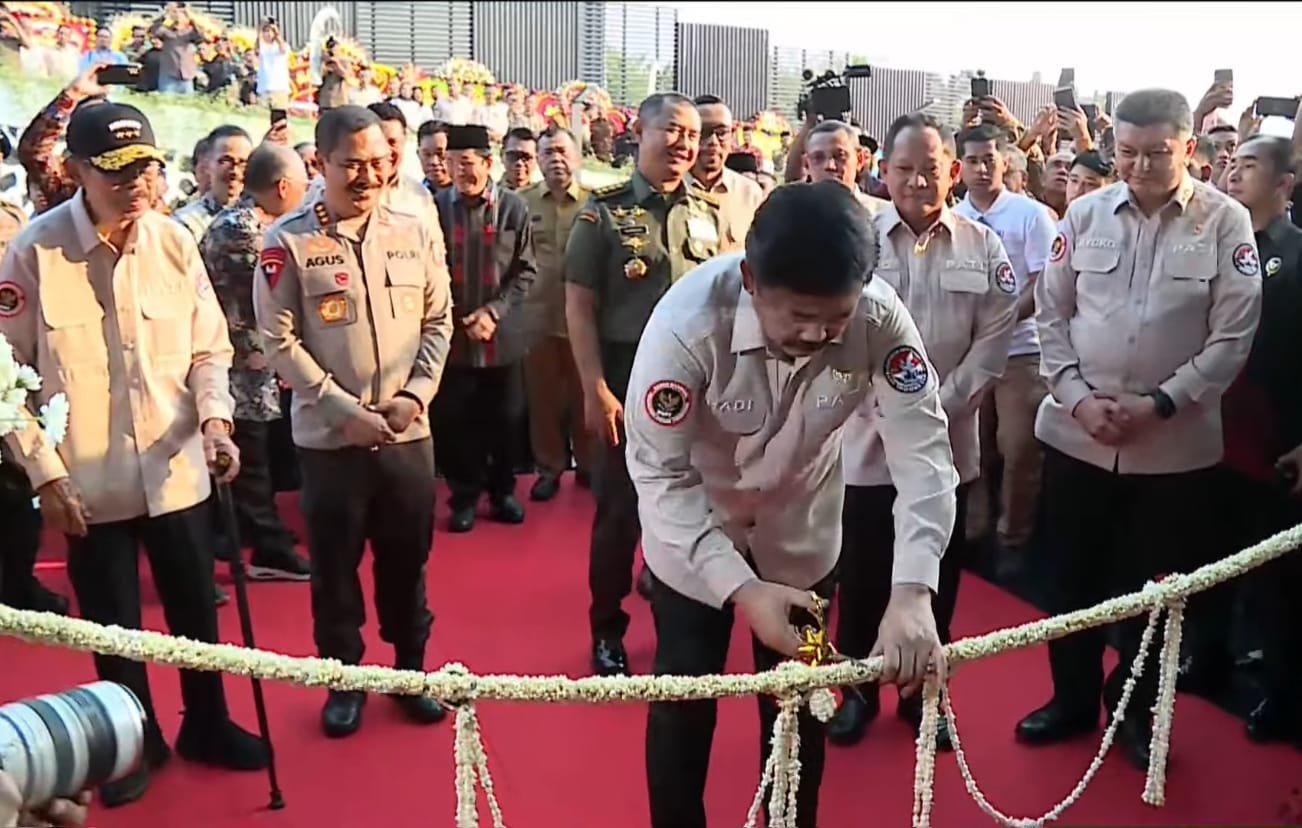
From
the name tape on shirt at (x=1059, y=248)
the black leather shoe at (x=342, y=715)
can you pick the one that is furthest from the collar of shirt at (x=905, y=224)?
the black leather shoe at (x=342, y=715)

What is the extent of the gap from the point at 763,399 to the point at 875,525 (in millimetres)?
1097

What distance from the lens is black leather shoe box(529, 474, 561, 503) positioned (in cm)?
489

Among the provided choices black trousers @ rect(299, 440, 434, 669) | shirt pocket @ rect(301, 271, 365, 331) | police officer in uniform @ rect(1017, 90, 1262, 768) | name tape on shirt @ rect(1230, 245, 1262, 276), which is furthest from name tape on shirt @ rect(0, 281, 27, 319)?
name tape on shirt @ rect(1230, 245, 1262, 276)

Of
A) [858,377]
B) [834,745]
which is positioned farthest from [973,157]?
[858,377]

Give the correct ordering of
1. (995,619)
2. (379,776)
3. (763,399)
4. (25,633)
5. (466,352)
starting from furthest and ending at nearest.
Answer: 1. (466,352)
2. (995,619)
3. (379,776)
4. (763,399)
5. (25,633)

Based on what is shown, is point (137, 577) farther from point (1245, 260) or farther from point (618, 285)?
point (1245, 260)

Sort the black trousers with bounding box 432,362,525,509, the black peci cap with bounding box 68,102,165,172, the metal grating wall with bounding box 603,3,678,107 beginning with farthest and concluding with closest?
the metal grating wall with bounding box 603,3,678,107 < the black trousers with bounding box 432,362,525,509 < the black peci cap with bounding box 68,102,165,172

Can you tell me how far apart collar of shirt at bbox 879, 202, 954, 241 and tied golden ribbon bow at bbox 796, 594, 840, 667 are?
1.35m

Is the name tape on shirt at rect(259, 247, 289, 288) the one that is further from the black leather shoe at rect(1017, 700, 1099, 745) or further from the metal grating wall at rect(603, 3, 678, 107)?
the metal grating wall at rect(603, 3, 678, 107)

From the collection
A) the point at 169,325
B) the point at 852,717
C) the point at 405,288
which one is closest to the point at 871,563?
the point at 852,717

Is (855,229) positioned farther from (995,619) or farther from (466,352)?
(466,352)

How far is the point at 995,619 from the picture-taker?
11.8ft

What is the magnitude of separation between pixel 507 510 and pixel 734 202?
72.6 inches

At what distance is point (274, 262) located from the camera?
2.57 m
